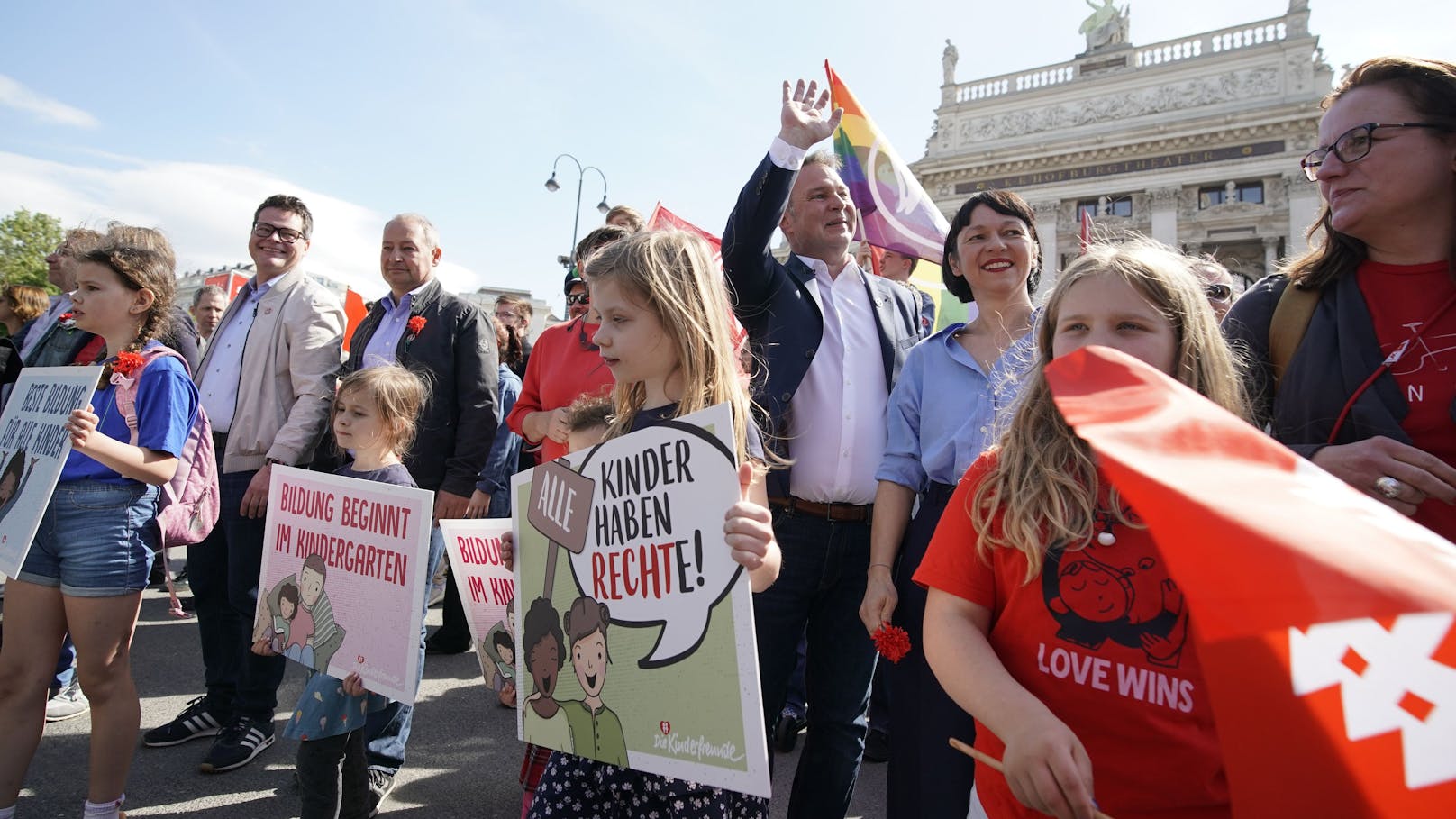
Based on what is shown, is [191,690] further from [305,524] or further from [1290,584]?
[1290,584]

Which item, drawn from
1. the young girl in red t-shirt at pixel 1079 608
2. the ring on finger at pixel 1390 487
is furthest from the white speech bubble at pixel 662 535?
the ring on finger at pixel 1390 487

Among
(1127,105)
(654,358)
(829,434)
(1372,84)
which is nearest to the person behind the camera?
(1372,84)

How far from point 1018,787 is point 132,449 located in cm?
280

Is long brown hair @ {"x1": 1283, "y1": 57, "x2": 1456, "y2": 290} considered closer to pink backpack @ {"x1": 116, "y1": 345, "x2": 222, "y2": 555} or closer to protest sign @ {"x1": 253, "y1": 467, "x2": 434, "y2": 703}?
protest sign @ {"x1": 253, "y1": 467, "x2": 434, "y2": 703}

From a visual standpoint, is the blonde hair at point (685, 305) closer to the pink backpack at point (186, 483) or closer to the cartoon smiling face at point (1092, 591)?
the cartoon smiling face at point (1092, 591)

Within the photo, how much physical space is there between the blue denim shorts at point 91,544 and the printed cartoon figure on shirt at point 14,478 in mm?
160

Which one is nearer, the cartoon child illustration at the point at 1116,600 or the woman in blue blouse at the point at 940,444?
the cartoon child illustration at the point at 1116,600

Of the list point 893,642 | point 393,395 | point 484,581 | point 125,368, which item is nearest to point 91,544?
point 125,368

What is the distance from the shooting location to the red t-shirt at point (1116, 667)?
1189 millimetres

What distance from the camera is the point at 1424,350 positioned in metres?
1.55

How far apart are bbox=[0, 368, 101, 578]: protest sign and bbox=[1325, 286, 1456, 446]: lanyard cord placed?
3370 mm

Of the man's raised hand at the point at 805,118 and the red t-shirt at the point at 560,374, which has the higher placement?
the man's raised hand at the point at 805,118

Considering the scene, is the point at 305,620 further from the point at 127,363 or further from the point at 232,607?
the point at 232,607

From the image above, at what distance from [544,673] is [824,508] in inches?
42.2
